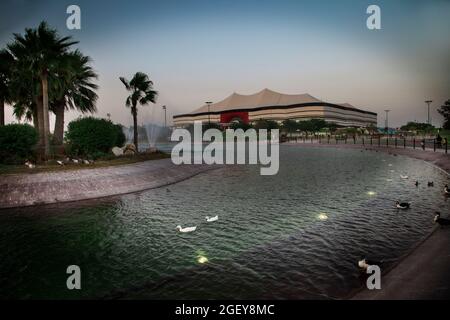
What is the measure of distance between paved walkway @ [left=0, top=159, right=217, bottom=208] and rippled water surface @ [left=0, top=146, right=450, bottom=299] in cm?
138

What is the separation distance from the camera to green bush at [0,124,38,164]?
74.6 feet

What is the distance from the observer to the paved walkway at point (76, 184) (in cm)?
1728

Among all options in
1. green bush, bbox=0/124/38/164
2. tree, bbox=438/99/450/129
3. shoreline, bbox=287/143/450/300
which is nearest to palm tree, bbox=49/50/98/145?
green bush, bbox=0/124/38/164

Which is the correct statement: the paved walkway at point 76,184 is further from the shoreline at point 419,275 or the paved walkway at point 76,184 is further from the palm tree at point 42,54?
the shoreline at point 419,275

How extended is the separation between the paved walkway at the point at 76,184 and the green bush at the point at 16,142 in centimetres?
563

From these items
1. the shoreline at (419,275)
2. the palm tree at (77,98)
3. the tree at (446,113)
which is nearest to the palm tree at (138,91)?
the palm tree at (77,98)

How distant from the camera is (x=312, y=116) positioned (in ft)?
642

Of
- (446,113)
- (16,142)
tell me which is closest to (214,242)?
(16,142)

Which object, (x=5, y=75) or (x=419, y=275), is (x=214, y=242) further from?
(x=5, y=75)

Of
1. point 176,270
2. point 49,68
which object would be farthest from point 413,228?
point 49,68

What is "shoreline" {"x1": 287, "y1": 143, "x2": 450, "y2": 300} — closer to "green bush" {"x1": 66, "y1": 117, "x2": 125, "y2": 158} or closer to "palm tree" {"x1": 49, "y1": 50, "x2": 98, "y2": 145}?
"green bush" {"x1": 66, "y1": 117, "x2": 125, "y2": 158}

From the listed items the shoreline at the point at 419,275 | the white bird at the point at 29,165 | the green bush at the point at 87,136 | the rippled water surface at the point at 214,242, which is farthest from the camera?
the green bush at the point at 87,136
